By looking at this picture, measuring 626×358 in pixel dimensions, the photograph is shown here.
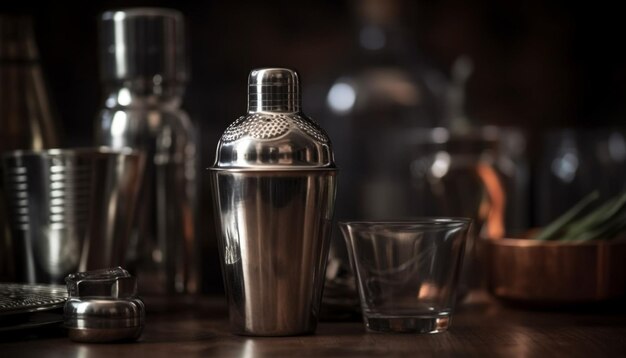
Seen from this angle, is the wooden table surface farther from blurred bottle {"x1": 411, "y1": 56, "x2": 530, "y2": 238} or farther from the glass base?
blurred bottle {"x1": 411, "y1": 56, "x2": 530, "y2": 238}

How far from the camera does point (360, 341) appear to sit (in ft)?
2.35

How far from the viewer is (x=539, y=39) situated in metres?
1.80

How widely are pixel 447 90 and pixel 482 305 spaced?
2.78ft

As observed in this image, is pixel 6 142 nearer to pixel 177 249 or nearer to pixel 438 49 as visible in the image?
pixel 177 249

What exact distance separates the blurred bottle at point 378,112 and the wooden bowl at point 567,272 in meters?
0.69

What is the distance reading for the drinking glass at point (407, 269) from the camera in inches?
29.0

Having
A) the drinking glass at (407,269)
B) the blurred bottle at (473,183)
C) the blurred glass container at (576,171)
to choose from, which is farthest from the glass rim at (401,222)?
the blurred glass container at (576,171)

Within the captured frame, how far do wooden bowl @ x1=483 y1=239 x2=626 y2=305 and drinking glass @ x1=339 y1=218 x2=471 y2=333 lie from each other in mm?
169

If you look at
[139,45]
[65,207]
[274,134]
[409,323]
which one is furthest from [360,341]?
[139,45]

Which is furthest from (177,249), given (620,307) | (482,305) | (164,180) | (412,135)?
(412,135)

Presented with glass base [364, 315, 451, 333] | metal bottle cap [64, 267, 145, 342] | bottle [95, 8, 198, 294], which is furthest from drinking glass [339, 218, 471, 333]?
bottle [95, 8, 198, 294]

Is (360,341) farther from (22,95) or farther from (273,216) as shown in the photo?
(22,95)

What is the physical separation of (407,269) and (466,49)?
113 cm

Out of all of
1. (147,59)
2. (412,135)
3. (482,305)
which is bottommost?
(482,305)
